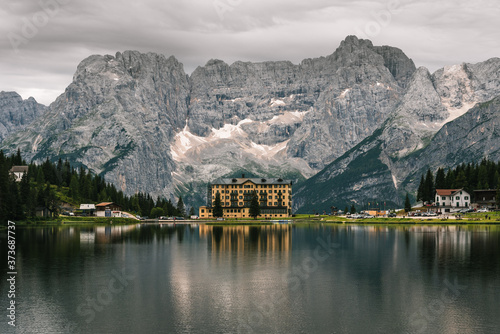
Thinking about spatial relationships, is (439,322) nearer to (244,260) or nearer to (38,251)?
(244,260)

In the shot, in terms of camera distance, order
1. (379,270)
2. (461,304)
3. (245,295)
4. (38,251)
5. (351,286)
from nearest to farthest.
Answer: (461,304), (245,295), (351,286), (379,270), (38,251)

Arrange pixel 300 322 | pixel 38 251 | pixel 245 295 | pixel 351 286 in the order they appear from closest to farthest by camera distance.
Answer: pixel 300 322 → pixel 245 295 → pixel 351 286 → pixel 38 251

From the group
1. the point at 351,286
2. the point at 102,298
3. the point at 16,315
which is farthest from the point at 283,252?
the point at 16,315

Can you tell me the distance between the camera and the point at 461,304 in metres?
59.5

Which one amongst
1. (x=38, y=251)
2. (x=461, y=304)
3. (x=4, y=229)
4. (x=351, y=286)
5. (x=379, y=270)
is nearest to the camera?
(x=461, y=304)

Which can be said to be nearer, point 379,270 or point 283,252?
point 379,270

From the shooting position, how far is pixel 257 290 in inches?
2653

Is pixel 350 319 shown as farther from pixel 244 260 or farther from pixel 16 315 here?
pixel 244 260

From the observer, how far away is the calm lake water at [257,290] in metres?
52.2

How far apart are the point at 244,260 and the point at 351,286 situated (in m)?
28.8

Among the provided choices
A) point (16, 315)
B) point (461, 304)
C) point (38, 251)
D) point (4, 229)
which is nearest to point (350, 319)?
point (461, 304)

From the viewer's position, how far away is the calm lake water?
171ft

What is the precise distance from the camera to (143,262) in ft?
301

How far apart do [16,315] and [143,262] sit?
3790cm
